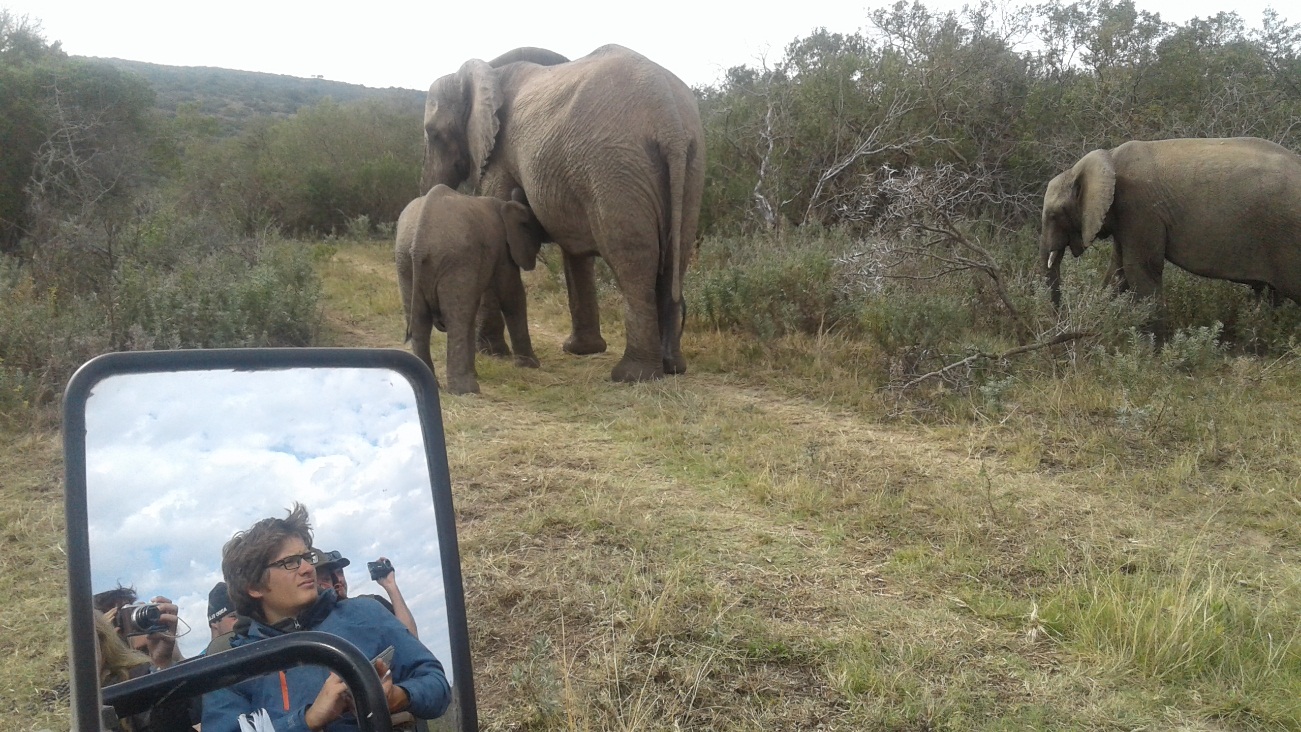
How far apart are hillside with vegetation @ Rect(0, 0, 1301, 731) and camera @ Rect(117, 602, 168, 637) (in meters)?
1.32

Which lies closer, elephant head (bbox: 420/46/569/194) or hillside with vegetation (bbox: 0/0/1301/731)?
hillside with vegetation (bbox: 0/0/1301/731)

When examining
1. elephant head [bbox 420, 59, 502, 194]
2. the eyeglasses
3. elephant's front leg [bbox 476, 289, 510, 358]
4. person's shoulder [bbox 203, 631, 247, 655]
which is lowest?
elephant's front leg [bbox 476, 289, 510, 358]

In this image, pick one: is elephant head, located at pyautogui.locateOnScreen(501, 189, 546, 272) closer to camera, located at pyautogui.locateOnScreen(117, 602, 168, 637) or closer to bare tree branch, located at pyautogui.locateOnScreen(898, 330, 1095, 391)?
A: bare tree branch, located at pyautogui.locateOnScreen(898, 330, 1095, 391)

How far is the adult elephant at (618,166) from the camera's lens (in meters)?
6.52

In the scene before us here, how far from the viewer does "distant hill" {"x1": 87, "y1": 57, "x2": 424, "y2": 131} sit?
46.6 metres

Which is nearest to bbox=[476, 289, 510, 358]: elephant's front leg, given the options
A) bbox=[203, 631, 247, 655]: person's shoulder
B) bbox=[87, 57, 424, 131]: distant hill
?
Answer: bbox=[203, 631, 247, 655]: person's shoulder

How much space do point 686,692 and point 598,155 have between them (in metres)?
4.50

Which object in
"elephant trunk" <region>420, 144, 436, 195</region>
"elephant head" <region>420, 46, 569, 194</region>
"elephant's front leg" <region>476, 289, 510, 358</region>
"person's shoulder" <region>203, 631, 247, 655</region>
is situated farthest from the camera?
"elephant trunk" <region>420, 144, 436, 195</region>

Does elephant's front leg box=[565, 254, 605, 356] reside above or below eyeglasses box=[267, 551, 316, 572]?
below

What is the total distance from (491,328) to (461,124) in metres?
1.74

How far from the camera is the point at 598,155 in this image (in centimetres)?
653

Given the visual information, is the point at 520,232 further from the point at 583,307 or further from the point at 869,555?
the point at 869,555

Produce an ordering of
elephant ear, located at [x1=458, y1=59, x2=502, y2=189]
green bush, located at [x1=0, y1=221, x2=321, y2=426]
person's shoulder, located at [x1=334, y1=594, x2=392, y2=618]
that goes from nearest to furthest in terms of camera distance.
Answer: person's shoulder, located at [x1=334, y1=594, x2=392, y2=618], green bush, located at [x1=0, y1=221, x2=321, y2=426], elephant ear, located at [x1=458, y1=59, x2=502, y2=189]

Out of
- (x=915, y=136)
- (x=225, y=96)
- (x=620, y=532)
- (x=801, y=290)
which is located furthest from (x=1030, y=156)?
(x=225, y=96)
